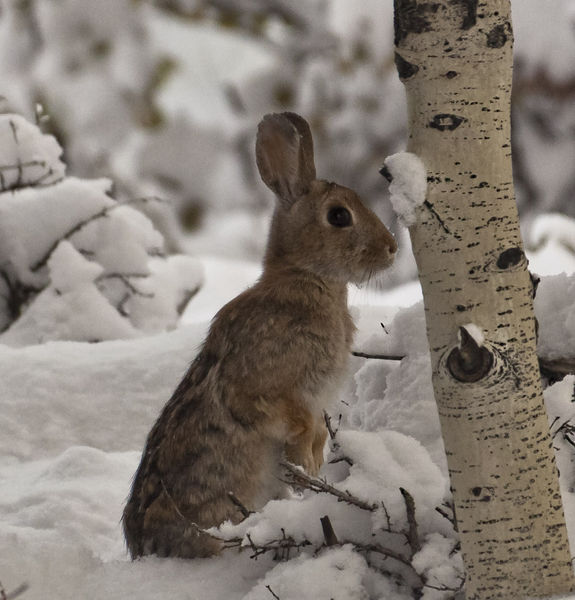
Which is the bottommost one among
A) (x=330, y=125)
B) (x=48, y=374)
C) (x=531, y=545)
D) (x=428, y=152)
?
(x=531, y=545)

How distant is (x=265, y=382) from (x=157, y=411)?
1557mm

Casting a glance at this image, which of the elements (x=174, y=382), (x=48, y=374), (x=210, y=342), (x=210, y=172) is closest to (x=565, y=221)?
(x=174, y=382)

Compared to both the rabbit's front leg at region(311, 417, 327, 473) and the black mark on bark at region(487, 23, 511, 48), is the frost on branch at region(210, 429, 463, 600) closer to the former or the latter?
the rabbit's front leg at region(311, 417, 327, 473)

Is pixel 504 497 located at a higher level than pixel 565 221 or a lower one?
lower

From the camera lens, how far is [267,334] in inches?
114

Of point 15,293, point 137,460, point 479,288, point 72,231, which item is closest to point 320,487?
point 479,288

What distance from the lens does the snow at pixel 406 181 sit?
6.54 feet

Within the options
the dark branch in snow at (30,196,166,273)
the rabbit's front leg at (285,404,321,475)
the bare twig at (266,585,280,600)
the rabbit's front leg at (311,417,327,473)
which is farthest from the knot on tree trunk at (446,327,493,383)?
the dark branch in snow at (30,196,166,273)

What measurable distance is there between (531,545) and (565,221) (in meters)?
4.47

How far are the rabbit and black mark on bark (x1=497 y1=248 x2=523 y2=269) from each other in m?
→ 0.98

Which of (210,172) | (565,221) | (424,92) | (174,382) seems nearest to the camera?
(424,92)

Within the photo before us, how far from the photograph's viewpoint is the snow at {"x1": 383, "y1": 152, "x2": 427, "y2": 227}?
199 cm

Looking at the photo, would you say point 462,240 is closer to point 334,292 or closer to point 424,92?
point 424,92

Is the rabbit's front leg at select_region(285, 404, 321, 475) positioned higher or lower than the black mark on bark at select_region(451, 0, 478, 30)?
lower
